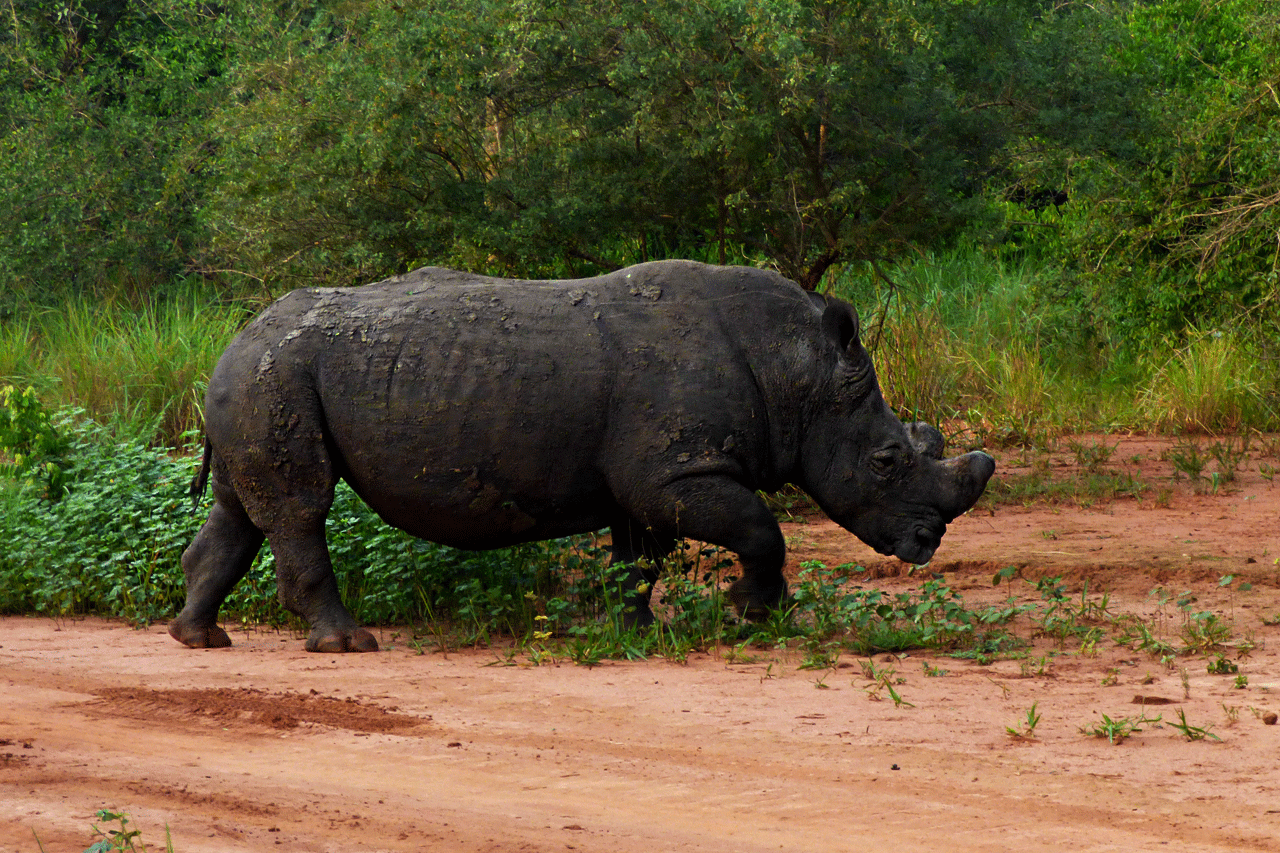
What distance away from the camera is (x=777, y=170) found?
923cm

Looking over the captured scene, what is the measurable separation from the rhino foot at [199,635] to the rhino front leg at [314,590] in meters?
0.39

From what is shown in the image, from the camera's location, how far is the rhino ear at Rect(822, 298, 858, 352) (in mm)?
6281

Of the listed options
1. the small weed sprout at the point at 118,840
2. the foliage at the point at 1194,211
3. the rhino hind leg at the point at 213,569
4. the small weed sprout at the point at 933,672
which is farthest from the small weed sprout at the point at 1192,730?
the foliage at the point at 1194,211

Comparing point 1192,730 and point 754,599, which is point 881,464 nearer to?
point 754,599

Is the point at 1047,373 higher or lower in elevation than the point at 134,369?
lower

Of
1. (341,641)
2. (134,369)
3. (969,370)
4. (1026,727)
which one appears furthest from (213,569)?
(969,370)

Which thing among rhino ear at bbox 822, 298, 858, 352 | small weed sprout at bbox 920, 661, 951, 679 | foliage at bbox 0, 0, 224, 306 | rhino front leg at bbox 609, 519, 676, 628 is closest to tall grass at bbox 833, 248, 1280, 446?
rhino ear at bbox 822, 298, 858, 352

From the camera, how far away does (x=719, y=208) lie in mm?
9578

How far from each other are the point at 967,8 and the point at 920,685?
19.4 feet

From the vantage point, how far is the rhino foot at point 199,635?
20.9 feet

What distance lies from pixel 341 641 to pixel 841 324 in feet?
8.25

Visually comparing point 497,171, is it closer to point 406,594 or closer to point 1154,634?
point 406,594

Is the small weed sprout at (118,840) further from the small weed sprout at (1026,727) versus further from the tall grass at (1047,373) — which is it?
the tall grass at (1047,373)

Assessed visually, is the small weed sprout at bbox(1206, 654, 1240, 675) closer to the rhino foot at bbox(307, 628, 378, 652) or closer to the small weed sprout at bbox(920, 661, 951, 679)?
the small weed sprout at bbox(920, 661, 951, 679)
